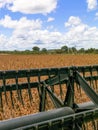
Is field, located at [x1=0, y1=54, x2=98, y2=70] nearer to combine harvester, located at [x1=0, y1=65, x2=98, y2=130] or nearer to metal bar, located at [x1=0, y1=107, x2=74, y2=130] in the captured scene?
combine harvester, located at [x1=0, y1=65, x2=98, y2=130]

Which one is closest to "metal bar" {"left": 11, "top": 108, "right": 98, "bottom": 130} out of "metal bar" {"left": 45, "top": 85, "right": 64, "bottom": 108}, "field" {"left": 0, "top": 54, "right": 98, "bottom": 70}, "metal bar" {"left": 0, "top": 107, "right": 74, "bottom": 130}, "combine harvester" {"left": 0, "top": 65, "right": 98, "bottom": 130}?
"combine harvester" {"left": 0, "top": 65, "right": 98, "bottom": 130}

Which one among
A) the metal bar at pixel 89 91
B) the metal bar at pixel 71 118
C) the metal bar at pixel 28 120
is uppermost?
the metal bar at pixel 89 91

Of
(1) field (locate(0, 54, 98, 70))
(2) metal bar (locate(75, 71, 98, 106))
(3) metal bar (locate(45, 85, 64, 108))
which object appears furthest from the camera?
(1) field (locate(0, 54, 98, 70))

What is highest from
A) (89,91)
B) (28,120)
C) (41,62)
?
(89,91)

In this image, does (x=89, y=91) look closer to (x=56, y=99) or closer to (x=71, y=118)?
(x=56, y=99)

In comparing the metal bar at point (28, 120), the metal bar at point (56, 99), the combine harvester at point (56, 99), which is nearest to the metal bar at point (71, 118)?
the combine harvester at point (56, 99)

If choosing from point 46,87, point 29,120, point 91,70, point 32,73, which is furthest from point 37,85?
point 29,120

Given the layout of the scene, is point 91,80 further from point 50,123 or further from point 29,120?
point 50,123

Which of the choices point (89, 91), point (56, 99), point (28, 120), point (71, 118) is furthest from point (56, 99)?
point (71, 118)

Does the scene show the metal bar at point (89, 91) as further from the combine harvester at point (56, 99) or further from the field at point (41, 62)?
the field at point (41, 62)

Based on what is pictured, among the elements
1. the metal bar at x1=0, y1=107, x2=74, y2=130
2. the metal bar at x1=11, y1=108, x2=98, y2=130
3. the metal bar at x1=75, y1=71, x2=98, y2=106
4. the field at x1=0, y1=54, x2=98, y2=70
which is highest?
the metal bar at x1=75, y1=71, x2=98, y2=106

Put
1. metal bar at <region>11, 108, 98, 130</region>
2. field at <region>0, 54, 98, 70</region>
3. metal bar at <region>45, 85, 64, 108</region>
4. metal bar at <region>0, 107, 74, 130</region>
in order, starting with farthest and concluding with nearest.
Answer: field at <region>0, 54, 98, 70</region> → metal bar at <region>45, 85, 64, 108</region> → metal bar at <region>0, 107, 74, 130</region> → metal bar at <region>11, 108, 98, 130</region>

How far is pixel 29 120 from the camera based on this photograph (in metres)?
3.79

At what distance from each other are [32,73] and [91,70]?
1046 millimetres
